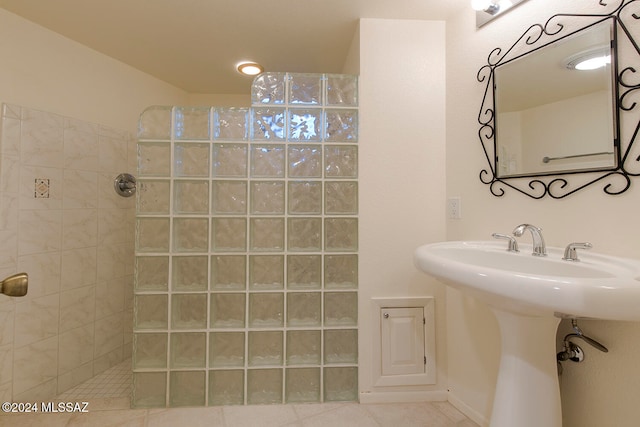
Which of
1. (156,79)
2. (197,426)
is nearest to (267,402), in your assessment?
(197,426)

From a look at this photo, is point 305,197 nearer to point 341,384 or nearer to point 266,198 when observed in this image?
point 266,198

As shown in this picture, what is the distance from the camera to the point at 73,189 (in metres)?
1.66

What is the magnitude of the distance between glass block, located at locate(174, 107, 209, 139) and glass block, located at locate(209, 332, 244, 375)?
1046 mm

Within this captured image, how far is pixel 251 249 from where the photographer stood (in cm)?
146

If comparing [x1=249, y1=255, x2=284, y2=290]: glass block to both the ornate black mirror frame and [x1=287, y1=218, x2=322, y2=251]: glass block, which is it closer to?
[x1=287, y1=218, x2=322, y2=251]: glass block

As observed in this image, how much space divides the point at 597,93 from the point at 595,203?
36 centimetres

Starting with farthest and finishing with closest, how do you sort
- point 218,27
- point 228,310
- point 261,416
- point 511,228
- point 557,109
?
point 218,27
point 228,310
point 261,416
point 511,228
point 557,109

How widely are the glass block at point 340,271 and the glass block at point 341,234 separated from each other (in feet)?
0.18

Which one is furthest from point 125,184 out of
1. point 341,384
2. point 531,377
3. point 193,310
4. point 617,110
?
point 617,110

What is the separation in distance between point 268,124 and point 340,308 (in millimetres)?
1070

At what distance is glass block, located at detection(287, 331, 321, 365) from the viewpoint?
1463mm

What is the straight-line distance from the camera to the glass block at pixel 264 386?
56.4 inches

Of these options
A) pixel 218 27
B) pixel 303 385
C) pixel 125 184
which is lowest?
pixel 303 385

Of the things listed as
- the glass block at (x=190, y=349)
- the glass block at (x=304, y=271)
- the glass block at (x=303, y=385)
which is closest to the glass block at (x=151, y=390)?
the glass block at (x=190, y=349)
